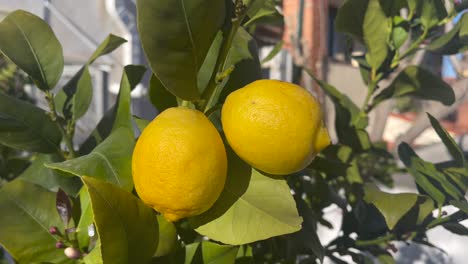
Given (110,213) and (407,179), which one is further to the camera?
(407,179)

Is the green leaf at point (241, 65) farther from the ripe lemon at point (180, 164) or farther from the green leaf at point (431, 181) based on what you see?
the green leaf at point (431, 181)

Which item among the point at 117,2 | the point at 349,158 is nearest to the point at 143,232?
the point at 349,158

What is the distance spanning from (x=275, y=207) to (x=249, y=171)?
0.04 m

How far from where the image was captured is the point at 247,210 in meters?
0.36

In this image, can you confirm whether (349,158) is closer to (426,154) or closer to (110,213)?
(110,213)

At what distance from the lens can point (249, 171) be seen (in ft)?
1.25

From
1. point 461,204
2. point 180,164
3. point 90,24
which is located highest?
point 180,164


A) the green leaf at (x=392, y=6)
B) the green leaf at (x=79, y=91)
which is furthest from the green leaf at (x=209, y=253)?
the green leaf at (x=392, y=6)

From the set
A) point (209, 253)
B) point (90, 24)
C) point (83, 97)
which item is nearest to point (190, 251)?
point (209, 253)

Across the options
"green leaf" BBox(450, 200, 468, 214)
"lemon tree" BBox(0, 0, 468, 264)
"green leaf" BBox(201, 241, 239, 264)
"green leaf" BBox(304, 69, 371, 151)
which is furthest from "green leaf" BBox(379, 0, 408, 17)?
"green leaf" BBox(201, 241, 239, 264)

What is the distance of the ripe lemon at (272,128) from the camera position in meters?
0.34

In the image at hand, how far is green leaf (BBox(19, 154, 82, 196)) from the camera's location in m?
0.48

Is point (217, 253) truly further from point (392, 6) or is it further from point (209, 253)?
point (392, 6)

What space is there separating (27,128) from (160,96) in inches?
6.0
